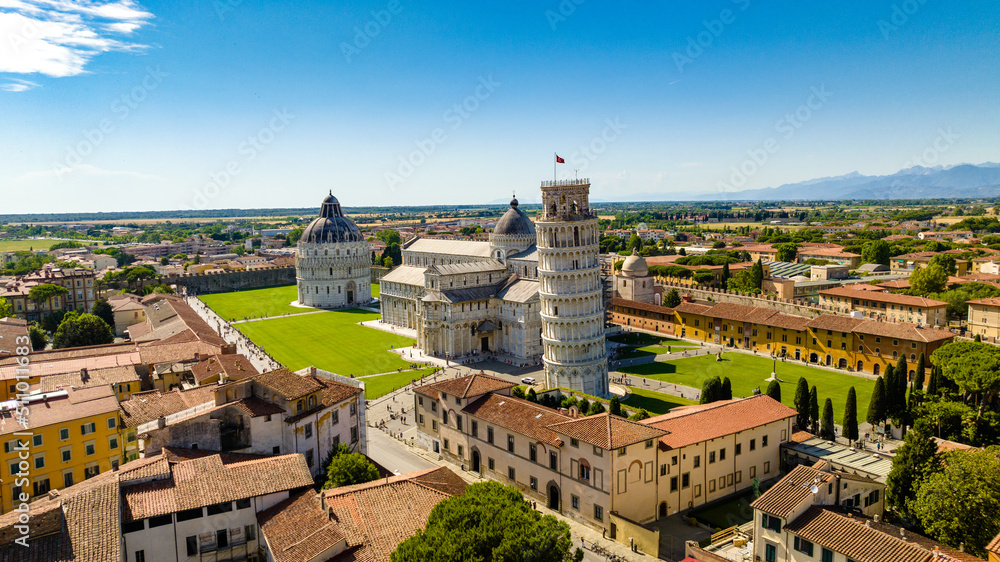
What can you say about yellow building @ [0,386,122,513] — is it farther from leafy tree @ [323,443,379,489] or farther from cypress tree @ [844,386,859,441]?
cypress tree @ [844,386,859,441]

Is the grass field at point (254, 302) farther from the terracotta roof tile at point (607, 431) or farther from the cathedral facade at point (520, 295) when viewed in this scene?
the terracotta roof tile at point (607, 431)

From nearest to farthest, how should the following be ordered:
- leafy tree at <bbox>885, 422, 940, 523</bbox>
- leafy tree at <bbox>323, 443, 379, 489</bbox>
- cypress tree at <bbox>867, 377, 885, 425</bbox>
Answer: leafy tree at <bbox>885, 422, 940, 523</bbox> → leafy tree at <bbox>323, 443, 379, 489</bbox> → cypress tree at <bbox>867, 377, 885, 425</bbox>

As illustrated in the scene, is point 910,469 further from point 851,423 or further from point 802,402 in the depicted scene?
point 802,402

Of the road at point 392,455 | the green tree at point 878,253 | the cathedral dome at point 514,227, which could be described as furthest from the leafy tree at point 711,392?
the green tree at point 878,253

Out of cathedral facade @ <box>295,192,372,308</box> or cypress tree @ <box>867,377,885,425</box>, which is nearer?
cypress tree @ <box>867,377,885,425</box>

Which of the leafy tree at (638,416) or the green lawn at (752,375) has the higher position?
the leafy tree at (638,416)

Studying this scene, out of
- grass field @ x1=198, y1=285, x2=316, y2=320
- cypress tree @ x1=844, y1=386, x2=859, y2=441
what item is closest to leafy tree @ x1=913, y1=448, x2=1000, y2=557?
cypress tree @ x1=844, y1=386, x2=859, y2=441

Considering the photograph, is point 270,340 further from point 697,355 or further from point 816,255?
point 816,255
